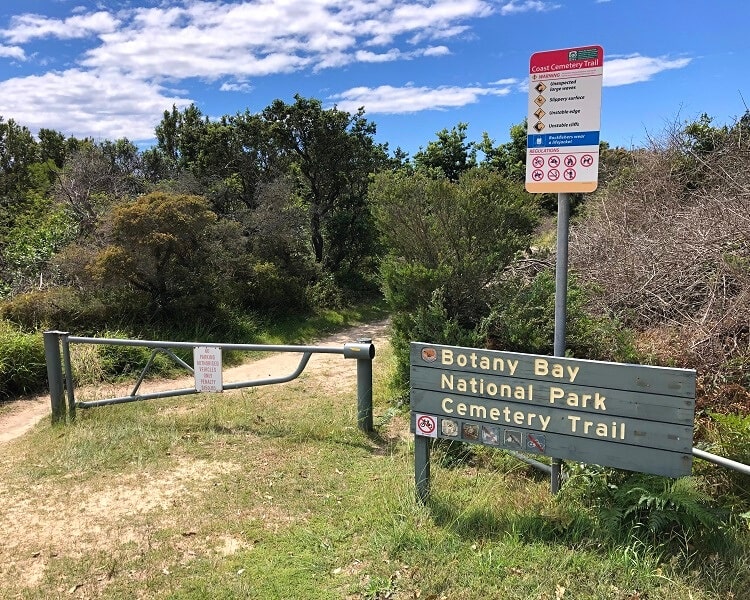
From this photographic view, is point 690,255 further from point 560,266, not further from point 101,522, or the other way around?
point 101,522

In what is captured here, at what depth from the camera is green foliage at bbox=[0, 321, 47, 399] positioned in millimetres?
8008

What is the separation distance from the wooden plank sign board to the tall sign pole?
392 millimetres

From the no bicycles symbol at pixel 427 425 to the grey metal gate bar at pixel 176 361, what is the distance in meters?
1.57

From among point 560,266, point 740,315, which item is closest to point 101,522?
point 560,266

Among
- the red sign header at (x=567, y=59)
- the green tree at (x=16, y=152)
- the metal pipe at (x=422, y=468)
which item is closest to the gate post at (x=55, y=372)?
the metal pipe at (x=422, y=468)

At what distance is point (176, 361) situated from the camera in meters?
5.61

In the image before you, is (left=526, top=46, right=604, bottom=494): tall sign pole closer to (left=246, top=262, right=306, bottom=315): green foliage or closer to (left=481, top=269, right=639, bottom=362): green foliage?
(left=481, top=269, right=639, bottom=362): green foliage

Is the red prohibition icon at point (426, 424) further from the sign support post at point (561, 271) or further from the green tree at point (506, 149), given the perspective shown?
the green tree at point (506, 149)

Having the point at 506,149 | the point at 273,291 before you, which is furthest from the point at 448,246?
the point at 506,149

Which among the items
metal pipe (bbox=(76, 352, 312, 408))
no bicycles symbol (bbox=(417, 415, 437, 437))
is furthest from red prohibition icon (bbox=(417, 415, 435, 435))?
metal pipe (bbox=(76, 352, 312, 408))

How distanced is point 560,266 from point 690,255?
3279 millimetres

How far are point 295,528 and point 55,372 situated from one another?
3690 mm

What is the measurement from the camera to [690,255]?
5738mm

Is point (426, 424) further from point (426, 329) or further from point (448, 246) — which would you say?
point (448, 246)
